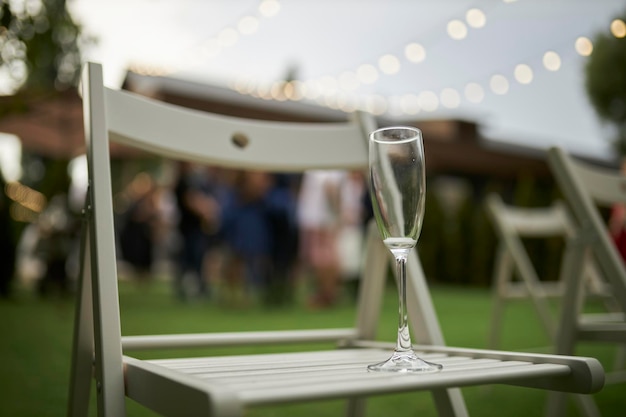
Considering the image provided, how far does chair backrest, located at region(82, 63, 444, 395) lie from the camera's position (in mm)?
855

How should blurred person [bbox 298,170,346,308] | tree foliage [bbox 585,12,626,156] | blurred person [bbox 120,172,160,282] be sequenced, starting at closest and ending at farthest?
blurred person [bbox 298,170,346,308], blurred person [bbox 120,172,160,282], tree foliage [bbox 585,12,626,156]

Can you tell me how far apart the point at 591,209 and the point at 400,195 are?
24.8 inches

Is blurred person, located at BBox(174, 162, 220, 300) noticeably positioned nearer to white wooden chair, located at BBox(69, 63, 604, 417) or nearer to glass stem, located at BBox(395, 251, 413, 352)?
white wooden chair, located at BBox(69, 63, 604, 417)

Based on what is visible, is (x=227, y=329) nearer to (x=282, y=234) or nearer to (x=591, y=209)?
(x=282, y=234)

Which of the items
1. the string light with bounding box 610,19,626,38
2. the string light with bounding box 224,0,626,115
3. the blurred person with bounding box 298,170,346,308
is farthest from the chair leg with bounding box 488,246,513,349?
the blurred person with bounding box 298,170,346,308

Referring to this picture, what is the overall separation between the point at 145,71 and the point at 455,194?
27.7ft

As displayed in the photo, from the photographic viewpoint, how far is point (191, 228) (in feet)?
20.9

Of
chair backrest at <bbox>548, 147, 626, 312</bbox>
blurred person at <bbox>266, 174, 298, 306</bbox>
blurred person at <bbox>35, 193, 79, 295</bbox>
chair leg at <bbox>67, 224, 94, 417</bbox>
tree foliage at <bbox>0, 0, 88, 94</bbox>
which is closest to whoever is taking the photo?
chair leg at <bbox>67, 224, 94, 417</bbox>

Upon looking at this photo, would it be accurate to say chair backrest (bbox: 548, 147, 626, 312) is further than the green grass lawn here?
No

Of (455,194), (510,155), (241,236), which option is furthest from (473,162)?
(241,236)

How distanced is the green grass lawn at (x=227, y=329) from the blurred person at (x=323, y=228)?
21cm

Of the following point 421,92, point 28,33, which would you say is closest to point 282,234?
point 421,92

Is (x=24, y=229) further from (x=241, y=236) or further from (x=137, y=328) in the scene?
(x=137, y=328)

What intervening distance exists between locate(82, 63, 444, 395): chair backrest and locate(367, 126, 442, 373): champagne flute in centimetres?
25
